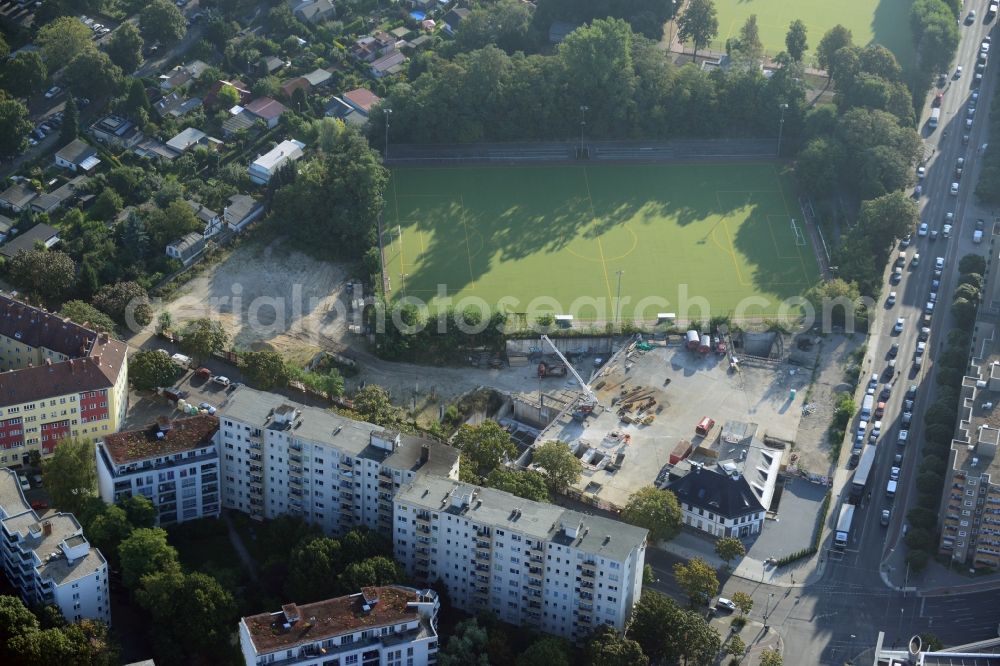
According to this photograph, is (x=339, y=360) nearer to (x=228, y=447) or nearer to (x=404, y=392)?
(x=404, y=392)

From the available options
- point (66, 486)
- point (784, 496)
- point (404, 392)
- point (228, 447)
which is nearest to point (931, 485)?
point (784, 496)

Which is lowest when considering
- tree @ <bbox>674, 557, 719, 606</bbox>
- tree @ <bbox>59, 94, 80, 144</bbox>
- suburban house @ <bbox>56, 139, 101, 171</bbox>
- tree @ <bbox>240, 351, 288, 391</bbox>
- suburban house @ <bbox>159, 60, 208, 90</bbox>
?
tree @ <bbox>674, 557, 719, 606</bbox>

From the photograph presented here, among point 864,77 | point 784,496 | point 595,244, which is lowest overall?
point 784,496

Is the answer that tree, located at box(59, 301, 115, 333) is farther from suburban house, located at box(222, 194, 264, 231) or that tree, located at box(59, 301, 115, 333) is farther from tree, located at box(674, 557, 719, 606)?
tree, located at box(674, 557, 719, 606)

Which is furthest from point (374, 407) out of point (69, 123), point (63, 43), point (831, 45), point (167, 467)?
point (831, 45)

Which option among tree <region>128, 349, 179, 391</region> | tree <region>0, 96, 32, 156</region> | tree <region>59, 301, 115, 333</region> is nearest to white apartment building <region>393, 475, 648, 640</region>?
tree <region>128, 349, 179, 391</region>

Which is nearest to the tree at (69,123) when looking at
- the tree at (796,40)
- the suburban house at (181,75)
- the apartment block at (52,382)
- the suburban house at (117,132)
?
the suburban house at (117,132)
